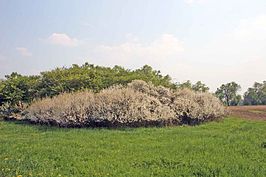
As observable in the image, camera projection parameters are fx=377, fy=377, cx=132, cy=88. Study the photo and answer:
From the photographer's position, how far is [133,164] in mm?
8164

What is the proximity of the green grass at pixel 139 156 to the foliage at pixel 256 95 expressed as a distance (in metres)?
32.1

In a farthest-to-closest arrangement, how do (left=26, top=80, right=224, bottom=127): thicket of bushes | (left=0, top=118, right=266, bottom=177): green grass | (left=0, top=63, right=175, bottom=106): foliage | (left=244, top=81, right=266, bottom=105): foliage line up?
(left=244, top=81, right=266, bottom=105): foliage → (left=0, top=63, right=175, bottom=106): foliage → (left=26, top=80, right=224, bottom=127): thicket of bushes → (left=0, top=118, right=266, bottom=177): green grass

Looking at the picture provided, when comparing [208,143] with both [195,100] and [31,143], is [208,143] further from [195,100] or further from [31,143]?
[195,100]

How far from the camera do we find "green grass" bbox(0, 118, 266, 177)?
295 inches

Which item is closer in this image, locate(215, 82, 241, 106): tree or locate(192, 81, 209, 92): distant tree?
locate(192, 81, 209, 92): distant tree

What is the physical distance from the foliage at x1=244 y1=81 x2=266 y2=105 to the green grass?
105ft

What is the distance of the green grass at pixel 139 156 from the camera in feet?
24.6

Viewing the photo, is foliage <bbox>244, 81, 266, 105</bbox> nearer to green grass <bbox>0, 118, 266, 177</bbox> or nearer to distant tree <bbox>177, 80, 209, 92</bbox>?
distant tree <bbox>177, 80, 209, 92</bbox>

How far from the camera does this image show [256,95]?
43.9 m

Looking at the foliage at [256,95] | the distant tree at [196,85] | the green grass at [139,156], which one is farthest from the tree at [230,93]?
the green grass at [139,156]

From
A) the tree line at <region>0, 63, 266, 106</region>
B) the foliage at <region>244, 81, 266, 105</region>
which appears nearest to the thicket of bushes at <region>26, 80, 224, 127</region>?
the tree line at <region>0, 63, 266, 106</region>

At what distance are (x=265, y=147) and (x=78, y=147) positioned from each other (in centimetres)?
512

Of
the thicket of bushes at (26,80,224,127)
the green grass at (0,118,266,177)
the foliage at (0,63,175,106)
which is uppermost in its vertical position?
the foliage at (0,63,175,106)

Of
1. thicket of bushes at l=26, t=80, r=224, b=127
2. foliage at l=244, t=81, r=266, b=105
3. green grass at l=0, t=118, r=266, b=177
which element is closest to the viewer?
green grass at l=0, t=118, r=266, b=177
